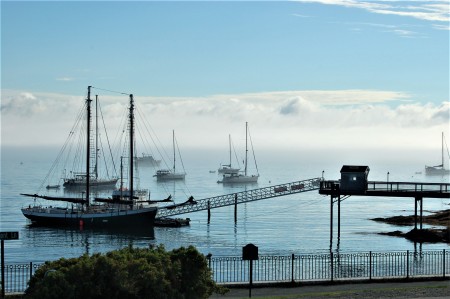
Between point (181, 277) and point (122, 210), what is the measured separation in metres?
70.6

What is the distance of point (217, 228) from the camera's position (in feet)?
325

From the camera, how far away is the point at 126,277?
84.8 feet

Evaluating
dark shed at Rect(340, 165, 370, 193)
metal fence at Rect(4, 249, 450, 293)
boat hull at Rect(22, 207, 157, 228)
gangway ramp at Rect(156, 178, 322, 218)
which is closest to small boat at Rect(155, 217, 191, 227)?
gangway ramp at Rect(156, 178, 322, 218)

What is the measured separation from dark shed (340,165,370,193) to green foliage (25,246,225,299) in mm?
51915

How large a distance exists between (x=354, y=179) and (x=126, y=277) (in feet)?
180

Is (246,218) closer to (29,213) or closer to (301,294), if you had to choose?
(29,213)

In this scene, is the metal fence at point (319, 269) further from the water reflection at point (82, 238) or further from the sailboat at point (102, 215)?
the sailboat at point (102, 215)

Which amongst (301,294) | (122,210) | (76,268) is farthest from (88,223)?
(76,268)

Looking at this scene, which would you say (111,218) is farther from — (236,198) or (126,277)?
(126,277)

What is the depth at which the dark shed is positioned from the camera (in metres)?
77.8

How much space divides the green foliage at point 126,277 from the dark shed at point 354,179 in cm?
5192

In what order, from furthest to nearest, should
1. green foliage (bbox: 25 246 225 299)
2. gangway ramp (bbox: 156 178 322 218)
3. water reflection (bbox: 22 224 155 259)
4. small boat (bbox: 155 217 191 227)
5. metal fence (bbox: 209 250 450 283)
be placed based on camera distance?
small boat (bbox: 155 217 191 227) < gangway ramp (bbox: 156 178 322 218) < water reflection (bbox: 22 224 155 259) < metal fence (bbox: 209 250 450 283) < green foliage (bbox: 25 246 225 299)

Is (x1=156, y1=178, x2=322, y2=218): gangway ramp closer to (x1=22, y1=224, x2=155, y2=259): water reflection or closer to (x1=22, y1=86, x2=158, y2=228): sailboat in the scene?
(x1=22, y1=86, x2=158, y2=228): sailboat

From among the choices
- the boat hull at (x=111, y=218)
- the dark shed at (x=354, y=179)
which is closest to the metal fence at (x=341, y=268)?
the dark shed at (x=354, y=179)
